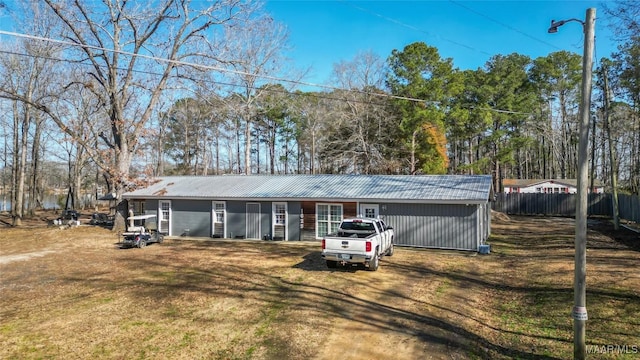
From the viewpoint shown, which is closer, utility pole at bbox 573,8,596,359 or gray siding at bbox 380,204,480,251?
utility pole at bbox 573,8,596,359

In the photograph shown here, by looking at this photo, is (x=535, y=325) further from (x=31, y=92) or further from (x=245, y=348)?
(x=31, y=92)

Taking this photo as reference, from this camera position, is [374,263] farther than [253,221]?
No

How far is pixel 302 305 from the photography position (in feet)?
31.4

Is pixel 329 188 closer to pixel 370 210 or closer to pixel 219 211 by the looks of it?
pixel 370 210

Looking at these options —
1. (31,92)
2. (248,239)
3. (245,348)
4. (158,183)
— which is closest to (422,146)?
(248,239)

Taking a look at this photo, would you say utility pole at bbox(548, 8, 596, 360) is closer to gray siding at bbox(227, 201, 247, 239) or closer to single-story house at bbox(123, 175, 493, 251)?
single-story house at bbox(123, 175, 493, 251)

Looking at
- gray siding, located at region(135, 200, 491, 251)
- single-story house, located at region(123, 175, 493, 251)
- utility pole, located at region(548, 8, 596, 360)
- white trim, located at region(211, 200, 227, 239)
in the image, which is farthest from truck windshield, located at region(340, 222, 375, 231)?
white trim, located at region(211, 200, 227, 239)

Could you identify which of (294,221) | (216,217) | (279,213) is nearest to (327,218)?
(294,221)

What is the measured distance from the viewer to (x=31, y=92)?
3247cm

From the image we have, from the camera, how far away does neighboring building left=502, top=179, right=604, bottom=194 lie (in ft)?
157

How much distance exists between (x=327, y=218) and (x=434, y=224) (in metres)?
5.78

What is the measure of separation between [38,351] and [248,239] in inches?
616

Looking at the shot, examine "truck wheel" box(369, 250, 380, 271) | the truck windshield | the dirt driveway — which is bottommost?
the dirt driveway

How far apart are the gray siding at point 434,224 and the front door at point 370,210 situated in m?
0.27
